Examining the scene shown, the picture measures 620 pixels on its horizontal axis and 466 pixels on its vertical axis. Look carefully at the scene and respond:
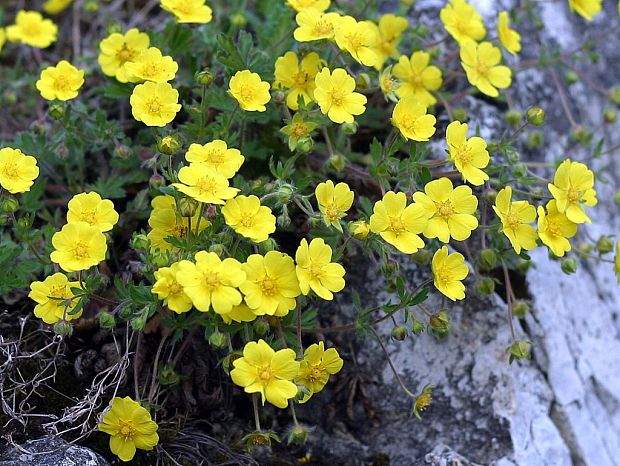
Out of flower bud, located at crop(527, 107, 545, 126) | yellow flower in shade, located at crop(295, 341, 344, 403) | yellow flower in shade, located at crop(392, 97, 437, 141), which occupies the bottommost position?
yellow flower in shade, located at crop(295, 341, 344, 403)

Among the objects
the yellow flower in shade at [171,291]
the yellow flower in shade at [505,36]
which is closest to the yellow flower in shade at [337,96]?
the yellow flower in shade at [171,291]

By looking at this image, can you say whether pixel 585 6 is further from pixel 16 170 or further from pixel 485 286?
pixel 16 170

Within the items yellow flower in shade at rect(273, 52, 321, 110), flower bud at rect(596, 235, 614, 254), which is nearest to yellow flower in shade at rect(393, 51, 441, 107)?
yellow flower in shade at rect(273, 52, 321, 110)

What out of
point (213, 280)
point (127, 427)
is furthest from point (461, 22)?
point (127, 427)

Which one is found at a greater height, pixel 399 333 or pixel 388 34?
pixel 388 34

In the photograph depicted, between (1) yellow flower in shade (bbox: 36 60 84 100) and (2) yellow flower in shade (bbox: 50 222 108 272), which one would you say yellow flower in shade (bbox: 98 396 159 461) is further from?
(1) yellow flower in shade (bbox: 36 60 84 100)

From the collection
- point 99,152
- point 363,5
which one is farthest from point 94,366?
point 363,5
